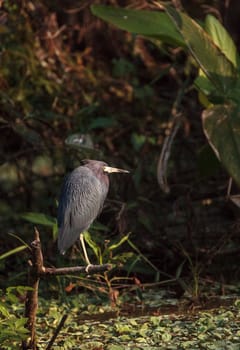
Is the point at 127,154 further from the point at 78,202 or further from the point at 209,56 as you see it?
the point at 78,202

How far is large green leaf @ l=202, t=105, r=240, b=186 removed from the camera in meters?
3.83

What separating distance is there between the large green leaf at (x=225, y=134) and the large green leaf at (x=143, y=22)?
515mm

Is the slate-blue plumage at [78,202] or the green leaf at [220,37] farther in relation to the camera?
the green leaf at [220,37]

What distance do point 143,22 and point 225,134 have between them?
85 centimetres

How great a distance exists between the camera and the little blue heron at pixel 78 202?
3438mm

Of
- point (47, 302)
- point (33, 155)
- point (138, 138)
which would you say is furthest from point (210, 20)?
point (47, 302)

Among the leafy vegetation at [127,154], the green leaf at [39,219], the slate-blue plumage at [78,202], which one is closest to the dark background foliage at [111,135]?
the leafy vegetation at [127,154]

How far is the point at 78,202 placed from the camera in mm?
3455

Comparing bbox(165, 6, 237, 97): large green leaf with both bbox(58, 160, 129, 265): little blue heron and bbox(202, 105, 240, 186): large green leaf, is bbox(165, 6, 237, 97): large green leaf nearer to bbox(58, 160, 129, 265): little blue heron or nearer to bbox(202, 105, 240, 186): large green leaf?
bbox(202, 105, 240, 186): large green leaf

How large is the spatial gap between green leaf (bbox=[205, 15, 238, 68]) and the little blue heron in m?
1.33

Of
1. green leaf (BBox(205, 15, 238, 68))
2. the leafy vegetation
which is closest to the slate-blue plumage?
the leafy vegetation

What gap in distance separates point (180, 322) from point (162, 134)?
1.84m

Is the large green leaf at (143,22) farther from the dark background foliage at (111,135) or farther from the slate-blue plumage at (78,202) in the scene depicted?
the slate-blue plumage at (78,202)

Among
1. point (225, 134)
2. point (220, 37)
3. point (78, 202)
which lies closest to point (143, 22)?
point (220, 37)
